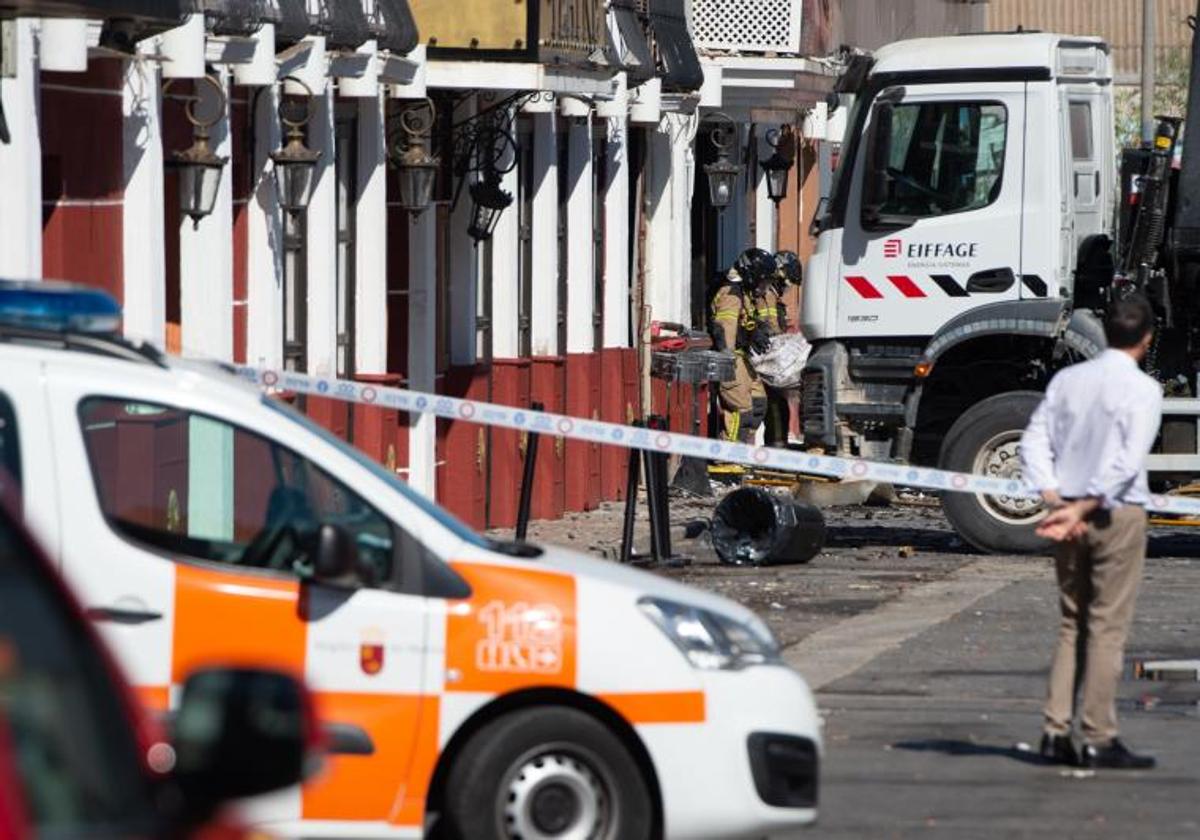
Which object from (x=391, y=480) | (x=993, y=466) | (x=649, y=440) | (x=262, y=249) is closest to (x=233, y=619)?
(x=391, y=480)

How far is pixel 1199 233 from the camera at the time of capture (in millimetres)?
18641

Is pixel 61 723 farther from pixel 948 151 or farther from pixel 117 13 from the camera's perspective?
pixel 948 151

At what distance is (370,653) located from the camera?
7.89 metres

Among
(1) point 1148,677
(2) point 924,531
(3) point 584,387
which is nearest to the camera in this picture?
(1) point 1148,677

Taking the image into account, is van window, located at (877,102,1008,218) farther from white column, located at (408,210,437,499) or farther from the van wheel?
the van wheel

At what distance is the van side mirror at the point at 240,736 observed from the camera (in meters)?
3.66

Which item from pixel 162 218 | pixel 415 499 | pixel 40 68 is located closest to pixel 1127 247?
pixel 162 218

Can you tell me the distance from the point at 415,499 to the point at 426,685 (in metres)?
0.55

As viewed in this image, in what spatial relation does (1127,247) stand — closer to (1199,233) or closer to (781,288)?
(1199,233)

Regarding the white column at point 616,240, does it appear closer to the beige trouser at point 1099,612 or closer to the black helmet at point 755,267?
the black helmet at point 755,267

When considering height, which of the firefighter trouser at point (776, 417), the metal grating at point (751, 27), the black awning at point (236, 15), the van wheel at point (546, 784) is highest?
the metal grating at point (751, 27)

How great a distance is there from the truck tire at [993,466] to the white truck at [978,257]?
0.04ft

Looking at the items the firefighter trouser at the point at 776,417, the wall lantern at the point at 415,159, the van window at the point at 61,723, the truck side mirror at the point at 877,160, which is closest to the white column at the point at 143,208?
the wall lantern at the point at 415,159

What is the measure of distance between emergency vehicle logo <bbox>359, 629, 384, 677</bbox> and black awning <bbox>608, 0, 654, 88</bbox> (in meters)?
16.4
